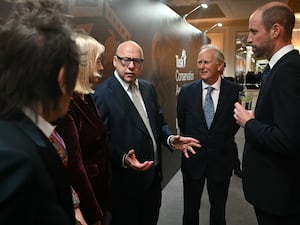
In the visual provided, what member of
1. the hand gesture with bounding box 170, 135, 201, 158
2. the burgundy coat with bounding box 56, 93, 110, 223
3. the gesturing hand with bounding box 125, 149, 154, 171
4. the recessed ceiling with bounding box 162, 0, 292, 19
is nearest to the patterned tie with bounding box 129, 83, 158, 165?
the hand gesture with bounding box 170, 135, 201, 158

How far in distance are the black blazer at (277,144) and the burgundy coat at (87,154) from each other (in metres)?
0.79

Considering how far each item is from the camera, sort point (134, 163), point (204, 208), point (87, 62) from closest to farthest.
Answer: point (87, 62), point (134, 163), point (204, 208)

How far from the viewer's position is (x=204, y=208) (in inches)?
129

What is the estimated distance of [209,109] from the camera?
2.43 metres

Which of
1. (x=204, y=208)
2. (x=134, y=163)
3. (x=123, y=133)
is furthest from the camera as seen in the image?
(x=204, y=208)

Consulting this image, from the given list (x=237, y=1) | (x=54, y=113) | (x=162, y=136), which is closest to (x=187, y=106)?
(x=162, y=136)

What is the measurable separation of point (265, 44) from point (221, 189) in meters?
1.30

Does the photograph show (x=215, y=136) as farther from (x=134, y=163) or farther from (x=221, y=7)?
(x=221, y=7)

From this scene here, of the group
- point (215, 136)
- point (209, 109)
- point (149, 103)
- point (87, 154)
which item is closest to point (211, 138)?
point (215, 136)

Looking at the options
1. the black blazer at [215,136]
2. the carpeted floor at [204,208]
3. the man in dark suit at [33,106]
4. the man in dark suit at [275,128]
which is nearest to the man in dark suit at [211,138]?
the black blazer at [215,136]

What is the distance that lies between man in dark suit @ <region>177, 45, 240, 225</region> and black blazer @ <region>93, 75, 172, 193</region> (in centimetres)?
53

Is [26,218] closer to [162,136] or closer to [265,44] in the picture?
[265,44]

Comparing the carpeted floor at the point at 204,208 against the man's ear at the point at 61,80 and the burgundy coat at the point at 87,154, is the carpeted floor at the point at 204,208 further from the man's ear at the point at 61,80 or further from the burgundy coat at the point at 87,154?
the man's ear at the point at 61,80

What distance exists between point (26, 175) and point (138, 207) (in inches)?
59.9
